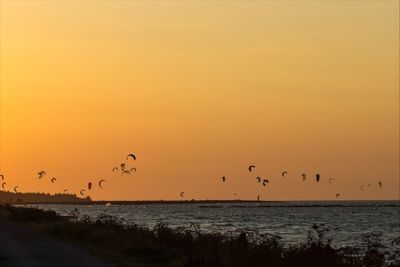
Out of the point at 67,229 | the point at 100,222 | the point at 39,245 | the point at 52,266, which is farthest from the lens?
the point at 100,222

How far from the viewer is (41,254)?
109ft

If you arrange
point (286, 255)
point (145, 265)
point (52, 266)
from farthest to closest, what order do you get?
point (286, 255), point (145, 265), point (52, 266)

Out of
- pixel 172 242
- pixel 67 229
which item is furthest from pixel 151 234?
pixel 67 229

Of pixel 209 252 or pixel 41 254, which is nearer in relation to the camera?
pixel 209 252

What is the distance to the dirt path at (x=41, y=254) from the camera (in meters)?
29.4

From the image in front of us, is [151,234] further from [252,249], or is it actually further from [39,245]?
[252,249]

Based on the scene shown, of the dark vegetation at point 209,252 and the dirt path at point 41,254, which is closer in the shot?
the dirt path at point 41,254

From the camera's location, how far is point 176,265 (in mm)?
29641

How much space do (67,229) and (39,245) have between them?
10993 millimetres

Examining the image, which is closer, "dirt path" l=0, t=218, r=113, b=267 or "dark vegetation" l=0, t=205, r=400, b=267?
"dirt path" l=0, t=218, r=113, b=267

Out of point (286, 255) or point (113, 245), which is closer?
point (286, 255)

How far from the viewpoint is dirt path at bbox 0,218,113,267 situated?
29411 millimetres

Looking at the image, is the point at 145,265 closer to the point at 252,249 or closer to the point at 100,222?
the point at 252,249

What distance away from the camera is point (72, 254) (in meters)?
33.5
